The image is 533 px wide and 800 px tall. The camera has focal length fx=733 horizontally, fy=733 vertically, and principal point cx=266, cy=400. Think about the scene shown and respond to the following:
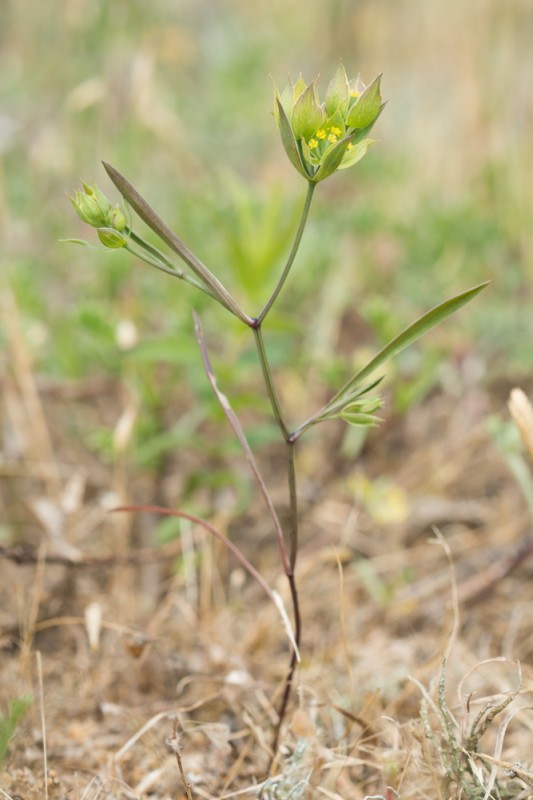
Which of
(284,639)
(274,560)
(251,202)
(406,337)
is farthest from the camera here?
(251,202)

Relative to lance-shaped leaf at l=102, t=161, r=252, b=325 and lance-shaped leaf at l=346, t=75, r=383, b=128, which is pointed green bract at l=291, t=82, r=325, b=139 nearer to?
lance-shaped leaf at l=346, t=75, r=383, b=128

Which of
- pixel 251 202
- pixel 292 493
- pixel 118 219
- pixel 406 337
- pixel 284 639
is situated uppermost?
pixel 251 202

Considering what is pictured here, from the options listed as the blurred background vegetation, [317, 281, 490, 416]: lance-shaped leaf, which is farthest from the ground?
[317, 281, 490, 416]: lance-shaped leaf

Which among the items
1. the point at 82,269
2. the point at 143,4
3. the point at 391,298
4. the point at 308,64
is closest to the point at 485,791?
the point at 391,298

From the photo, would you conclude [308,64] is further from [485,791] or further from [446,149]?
[485,791]

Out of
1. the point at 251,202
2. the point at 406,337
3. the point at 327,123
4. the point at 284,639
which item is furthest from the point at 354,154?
the point at 251,202

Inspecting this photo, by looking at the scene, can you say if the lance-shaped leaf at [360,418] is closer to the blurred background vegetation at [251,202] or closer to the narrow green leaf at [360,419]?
the narrow green leaf at [360,419]

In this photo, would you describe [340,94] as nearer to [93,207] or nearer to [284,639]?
[93,207]
